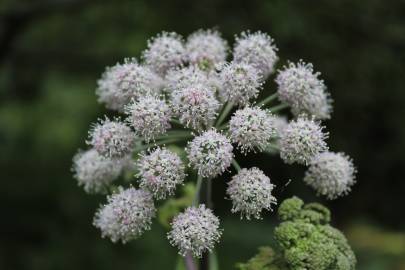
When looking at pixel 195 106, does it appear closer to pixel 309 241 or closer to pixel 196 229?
pixel 196 229

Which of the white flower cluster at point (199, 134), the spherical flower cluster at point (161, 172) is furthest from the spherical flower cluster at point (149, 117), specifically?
the spherical flower cluster at point (161, 172)

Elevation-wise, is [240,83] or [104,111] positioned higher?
[104,111]

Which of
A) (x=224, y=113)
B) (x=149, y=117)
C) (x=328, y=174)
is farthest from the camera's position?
(x=328, y=174)

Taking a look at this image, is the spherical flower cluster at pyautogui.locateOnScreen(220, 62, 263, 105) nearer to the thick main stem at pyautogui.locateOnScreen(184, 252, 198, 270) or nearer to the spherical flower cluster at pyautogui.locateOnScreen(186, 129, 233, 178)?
the spherical flower cluster at pyautogui.locateOnScreen(186, 129, 233, 178)

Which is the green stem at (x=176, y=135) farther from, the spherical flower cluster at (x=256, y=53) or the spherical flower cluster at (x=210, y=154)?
the spherical flower cluster at (x=256, y=53)

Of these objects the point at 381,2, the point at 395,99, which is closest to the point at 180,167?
the point at 381,2

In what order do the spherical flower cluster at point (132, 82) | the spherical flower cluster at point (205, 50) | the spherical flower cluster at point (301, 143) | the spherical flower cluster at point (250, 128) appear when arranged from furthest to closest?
the spherical flower cluster at point (205, 50) → the spherical flower cluster at point (132, 82) → the spherical flower cluster at point (301, 143) → the spherical flower cluster at point (250, 128)

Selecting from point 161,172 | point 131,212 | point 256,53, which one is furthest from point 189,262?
point 256,53
